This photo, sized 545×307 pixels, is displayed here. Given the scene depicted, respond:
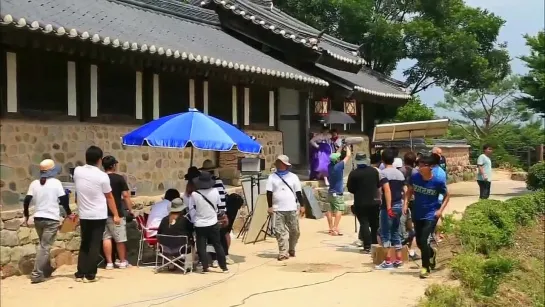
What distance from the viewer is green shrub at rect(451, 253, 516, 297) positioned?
8039mm

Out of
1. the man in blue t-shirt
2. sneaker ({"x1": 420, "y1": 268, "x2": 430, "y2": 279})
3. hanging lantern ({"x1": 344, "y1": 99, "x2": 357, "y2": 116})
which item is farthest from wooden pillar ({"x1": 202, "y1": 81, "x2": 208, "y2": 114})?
hanging lantern ({"x1": 344, "y1": 99, "x2": 357, "y2": 116})

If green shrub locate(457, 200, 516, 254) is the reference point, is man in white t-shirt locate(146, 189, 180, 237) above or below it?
above

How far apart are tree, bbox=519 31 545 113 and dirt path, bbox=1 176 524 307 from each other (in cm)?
A: 1270

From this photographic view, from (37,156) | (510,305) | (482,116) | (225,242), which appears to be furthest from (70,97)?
(482,116)

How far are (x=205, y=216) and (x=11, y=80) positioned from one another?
330cm

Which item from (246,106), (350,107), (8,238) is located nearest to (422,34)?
(350,107)

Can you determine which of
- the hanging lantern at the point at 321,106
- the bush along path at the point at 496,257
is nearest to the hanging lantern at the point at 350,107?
the hanging lantern at the point at 321,106

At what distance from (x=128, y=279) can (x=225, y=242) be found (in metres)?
1.59

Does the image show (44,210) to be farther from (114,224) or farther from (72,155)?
(72,155)

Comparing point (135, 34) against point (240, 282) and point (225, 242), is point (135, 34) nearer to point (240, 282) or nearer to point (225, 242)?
point (225, 242)

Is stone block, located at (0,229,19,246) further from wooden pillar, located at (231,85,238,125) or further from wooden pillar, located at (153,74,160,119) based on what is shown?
wooden pillar, located at (231,85,238,125)

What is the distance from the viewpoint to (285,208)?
961cm

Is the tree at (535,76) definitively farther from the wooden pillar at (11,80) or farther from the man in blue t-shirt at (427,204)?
the wooden pillar at (11,80)

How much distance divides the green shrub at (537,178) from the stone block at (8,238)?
47.0 feet
